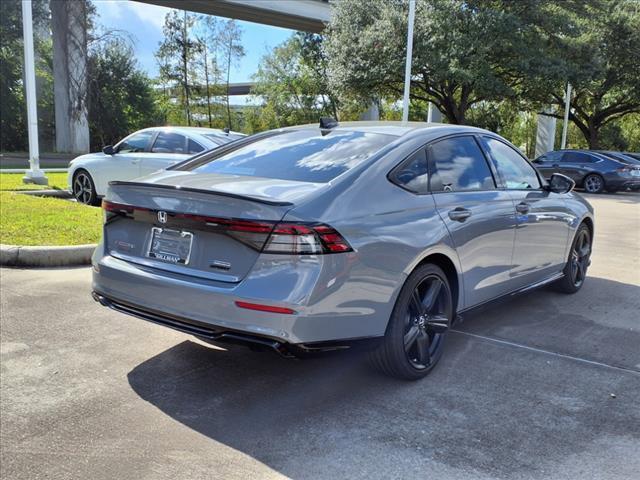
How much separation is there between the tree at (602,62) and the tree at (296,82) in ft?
53.0

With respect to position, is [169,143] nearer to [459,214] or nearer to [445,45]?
[459,214]

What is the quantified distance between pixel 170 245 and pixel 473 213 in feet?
7.04

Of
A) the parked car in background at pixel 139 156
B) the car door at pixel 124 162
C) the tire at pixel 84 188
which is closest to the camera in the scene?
the parked car in background at pixel 139 156

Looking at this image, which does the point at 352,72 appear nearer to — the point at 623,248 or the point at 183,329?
the point at 623,248

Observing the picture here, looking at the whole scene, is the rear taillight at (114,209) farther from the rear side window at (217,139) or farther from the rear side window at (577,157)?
the rear side window at (577,157)

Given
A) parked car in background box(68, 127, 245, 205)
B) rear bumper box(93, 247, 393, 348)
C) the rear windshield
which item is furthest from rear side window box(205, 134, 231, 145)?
rear bumper box(93, 247, 393, 348)

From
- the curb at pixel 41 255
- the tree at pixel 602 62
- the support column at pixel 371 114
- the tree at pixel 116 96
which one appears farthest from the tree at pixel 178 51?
the curb at pixel 41 255

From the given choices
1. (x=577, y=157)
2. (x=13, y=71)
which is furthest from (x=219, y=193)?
(x=13, y=71)

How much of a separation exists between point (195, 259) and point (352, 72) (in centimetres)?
2165

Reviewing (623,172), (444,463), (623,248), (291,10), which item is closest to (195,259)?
(444,463)

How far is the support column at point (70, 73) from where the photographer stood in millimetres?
33938

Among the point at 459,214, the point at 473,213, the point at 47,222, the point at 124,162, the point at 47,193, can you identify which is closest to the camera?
the point at 459,214

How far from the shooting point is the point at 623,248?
30.1ft

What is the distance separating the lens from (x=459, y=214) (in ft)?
13.3
